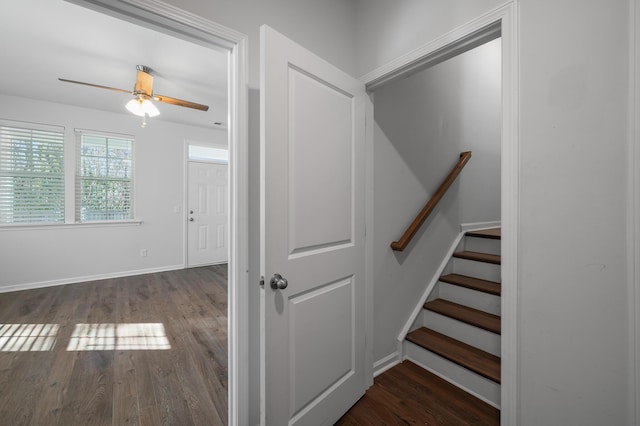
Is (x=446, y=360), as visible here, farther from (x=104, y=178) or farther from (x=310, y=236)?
(x=104, y=178)

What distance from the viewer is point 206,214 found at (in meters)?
5.13

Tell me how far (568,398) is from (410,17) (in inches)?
72.4

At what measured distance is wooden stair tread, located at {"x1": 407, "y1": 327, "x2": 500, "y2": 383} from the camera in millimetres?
1631

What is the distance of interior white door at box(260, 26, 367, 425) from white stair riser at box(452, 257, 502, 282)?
121cm

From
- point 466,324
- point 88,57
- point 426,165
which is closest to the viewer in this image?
point 466,324

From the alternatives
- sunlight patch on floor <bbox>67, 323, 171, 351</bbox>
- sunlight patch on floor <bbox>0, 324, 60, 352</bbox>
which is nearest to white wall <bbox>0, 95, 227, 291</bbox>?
sunlight patch on floor <bbox>0, 324, 60, 352</bbox>

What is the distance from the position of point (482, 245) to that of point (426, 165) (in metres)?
0.94

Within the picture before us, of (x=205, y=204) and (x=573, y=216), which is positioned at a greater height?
(x=205, y=204)

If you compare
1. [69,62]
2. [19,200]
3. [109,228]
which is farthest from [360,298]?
[19,200]

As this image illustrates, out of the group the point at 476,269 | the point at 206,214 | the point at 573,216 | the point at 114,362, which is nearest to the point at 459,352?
the point at 476,269

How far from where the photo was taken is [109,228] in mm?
4227

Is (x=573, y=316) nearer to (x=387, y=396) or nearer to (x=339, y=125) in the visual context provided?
(x=387, y=396)

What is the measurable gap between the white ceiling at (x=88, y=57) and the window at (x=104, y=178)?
25.2 inches

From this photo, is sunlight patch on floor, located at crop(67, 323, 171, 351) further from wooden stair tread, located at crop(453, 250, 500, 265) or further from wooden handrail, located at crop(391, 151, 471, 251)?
wooden stair tread, located at crop(453, 250, 500, 265)
